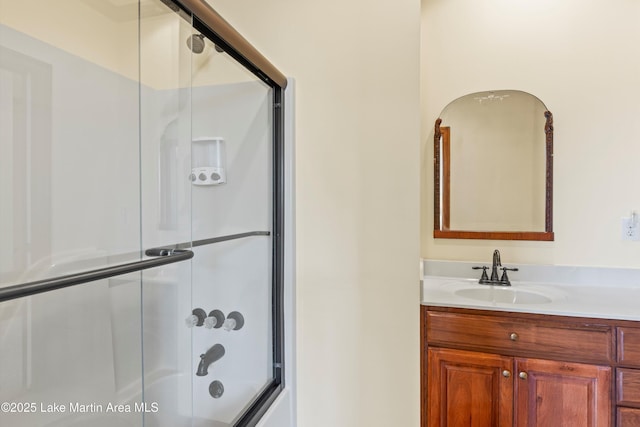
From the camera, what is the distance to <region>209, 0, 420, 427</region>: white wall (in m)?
1.24

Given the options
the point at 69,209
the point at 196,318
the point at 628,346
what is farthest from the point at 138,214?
the point at 628,346

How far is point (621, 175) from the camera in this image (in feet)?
5.47

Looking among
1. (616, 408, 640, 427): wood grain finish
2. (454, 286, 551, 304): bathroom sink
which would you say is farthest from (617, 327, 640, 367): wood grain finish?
(454, 286, 551, 304): bathroom sink

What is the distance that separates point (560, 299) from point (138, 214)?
1.72 metres

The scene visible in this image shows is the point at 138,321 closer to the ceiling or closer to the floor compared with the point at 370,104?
closer to the floor

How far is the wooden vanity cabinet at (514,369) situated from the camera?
1.29 meters

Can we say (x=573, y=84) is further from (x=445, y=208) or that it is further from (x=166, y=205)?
(x=166, y=205)

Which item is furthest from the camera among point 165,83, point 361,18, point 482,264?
point 482,264

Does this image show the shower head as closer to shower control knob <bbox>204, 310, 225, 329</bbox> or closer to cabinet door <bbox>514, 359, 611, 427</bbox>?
shower control knob <bbox>204, 310, 225, 329</bbox>

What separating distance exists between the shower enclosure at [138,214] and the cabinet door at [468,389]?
674 mm

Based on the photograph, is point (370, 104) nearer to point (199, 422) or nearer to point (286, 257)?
point (286, 257)

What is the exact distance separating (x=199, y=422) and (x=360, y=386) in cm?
59

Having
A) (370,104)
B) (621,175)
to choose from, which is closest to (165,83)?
(370,104)

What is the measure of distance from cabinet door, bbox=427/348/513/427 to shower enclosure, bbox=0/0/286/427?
2.21 ft
